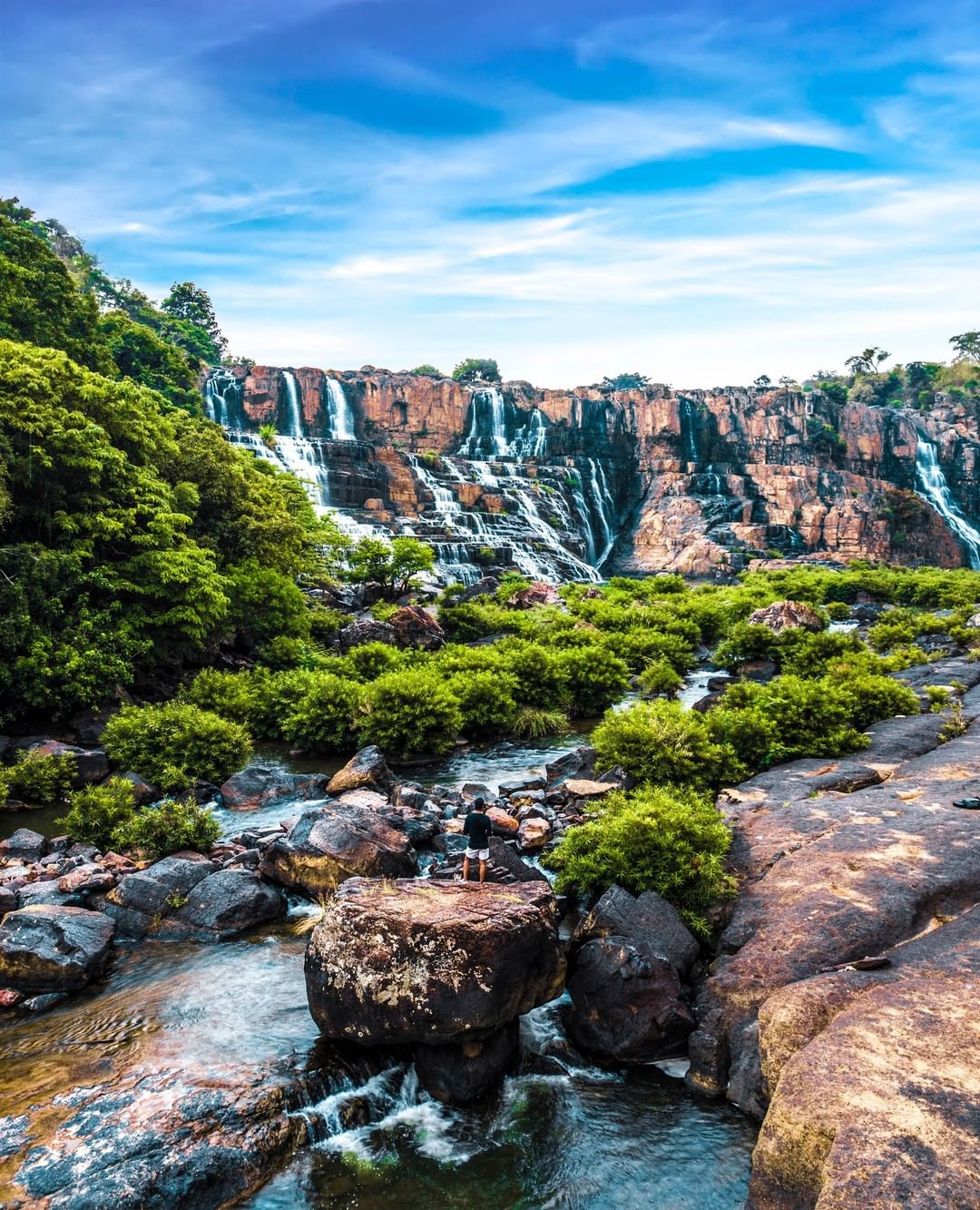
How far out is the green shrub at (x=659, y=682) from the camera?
70.5 ft

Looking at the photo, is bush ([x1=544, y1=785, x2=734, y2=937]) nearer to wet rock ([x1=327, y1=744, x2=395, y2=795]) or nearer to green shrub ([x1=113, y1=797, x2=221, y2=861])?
wet rock ([x1=327, y1=744, x2=395, y2=795])

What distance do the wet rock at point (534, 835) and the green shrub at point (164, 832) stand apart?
185 inches

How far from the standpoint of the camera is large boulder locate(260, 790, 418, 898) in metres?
9.84

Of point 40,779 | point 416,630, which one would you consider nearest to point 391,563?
point 416,630

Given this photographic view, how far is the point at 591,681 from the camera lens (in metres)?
20.2

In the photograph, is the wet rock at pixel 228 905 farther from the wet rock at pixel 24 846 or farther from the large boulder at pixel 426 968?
the wet rock at pixel 24 846

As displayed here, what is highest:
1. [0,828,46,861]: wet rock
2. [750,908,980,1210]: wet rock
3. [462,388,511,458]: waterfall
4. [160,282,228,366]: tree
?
[160,282,228,366]: tree

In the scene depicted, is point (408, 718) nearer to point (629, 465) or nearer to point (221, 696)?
point (221, 696)

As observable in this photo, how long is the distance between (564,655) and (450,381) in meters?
53.2

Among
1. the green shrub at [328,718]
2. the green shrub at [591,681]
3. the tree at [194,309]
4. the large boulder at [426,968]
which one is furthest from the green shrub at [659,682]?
the tree at [194,309]

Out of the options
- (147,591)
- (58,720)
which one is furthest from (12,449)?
(58,720)

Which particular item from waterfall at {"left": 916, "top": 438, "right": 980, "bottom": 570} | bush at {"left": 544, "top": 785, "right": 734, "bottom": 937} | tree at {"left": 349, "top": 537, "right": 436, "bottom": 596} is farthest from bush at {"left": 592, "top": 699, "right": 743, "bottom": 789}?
waterfall at {"left": 916, "top": 438, "right": 980, "bottom": 570}

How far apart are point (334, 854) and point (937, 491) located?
73063mm

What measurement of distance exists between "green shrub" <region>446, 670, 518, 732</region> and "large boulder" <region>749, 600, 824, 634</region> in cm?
A: 1104
